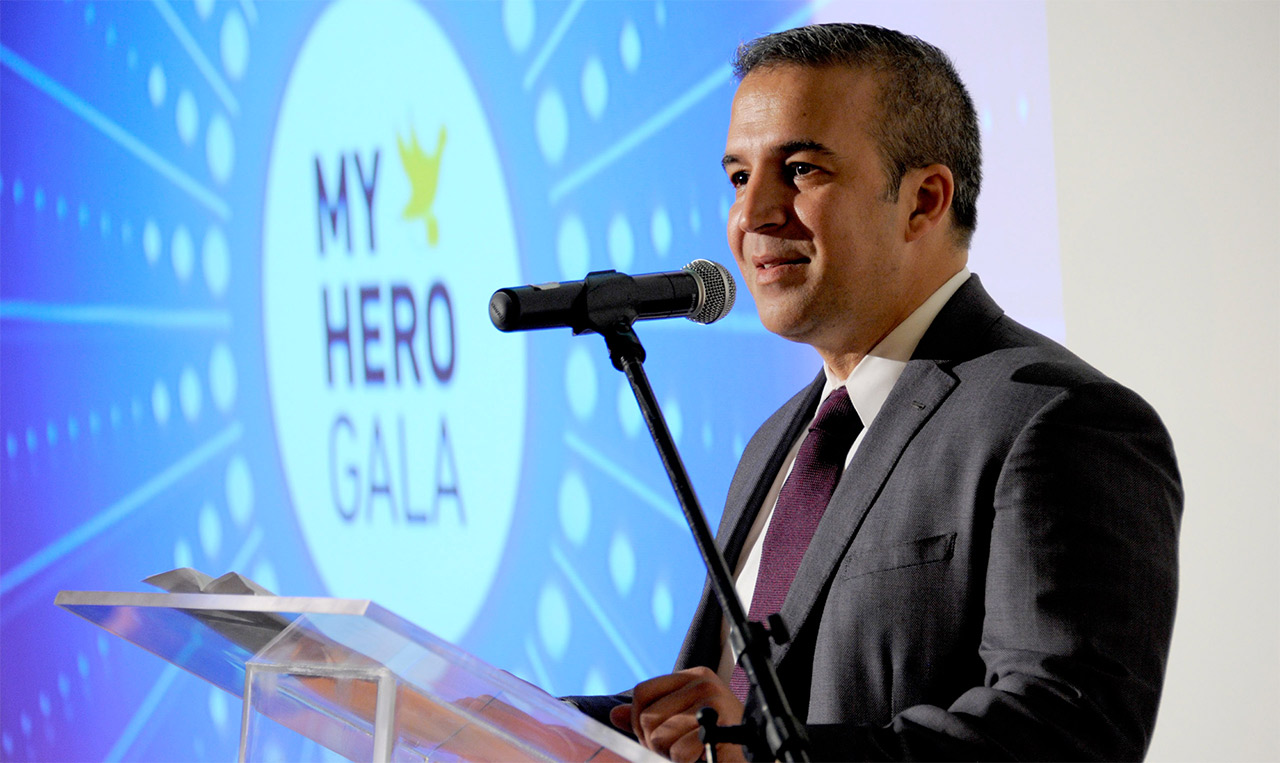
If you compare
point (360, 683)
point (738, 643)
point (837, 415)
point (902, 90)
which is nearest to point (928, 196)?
point (902, 90)

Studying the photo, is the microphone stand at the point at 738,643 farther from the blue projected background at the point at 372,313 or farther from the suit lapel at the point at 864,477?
the blue projected background at the point at 372,313

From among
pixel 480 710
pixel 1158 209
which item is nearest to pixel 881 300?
pixel 1158 209

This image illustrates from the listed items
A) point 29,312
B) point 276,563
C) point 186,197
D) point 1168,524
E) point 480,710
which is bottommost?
point 276,563

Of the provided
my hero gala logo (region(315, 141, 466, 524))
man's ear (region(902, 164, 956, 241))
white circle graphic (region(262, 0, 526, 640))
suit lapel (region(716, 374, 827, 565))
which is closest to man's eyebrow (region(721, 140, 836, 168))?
man's ear (region(902, 164, 956, 241))

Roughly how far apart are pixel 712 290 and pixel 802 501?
0.52 meters

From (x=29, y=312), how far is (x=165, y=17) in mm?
1306

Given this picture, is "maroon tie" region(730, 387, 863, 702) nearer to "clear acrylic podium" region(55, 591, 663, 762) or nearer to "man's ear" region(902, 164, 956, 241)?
"man's ear" region(902, 164, 956, 241)

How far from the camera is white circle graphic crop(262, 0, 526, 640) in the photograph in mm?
3314

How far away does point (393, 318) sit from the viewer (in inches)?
138

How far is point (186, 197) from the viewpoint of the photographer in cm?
414

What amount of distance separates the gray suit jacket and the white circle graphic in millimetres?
1778

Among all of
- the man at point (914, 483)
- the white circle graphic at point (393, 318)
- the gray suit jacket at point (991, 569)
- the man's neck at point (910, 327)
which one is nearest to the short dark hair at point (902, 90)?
the man at point (914, 483)

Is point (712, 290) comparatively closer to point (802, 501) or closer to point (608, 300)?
point (608, 300)

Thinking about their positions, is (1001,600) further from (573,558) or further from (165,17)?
(165,17)
